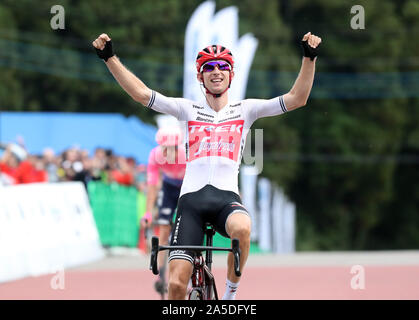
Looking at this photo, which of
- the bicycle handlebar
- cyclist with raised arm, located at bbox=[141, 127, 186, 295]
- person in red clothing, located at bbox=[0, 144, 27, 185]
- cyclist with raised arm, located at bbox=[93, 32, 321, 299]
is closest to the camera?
the bicycle handlebar

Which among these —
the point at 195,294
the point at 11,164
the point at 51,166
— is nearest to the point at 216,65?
the point at 195,294

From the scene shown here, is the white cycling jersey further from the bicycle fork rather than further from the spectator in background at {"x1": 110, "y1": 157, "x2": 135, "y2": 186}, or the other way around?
the spectator in background at {"x1": 110, "y1": 157, "x2": 135, "y2": 186}

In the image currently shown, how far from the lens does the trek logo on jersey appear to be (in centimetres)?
771

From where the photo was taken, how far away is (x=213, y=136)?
7727mm

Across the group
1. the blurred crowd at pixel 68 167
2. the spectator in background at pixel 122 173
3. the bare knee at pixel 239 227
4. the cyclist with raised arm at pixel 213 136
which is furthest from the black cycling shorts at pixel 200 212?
the spectator in background at pixel 122 173

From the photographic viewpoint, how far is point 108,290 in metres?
12.6

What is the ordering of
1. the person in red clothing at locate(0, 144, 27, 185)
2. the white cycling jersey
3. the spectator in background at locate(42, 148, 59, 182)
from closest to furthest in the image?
1. the white cycling jersey
2. the person in red clothing at locate(0, 144, 27, 185)
3. the spectator in background at locate(42, 148, 59, 182)

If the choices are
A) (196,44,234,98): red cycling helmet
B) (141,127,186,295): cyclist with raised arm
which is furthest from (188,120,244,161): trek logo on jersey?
(141,127,186,295): cyclist with raised arm

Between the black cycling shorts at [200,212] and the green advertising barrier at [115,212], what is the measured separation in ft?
37.5

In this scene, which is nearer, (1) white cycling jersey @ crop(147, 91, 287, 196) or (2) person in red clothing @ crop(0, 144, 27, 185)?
(1) white cycling jersey @ crop(147, 91, 287, 196)

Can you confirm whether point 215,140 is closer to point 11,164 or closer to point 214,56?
point 214,56

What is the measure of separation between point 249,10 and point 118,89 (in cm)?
1022

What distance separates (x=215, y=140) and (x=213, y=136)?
3 centimetres

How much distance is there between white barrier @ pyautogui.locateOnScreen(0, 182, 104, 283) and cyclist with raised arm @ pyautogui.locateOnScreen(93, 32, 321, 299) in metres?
6.20
